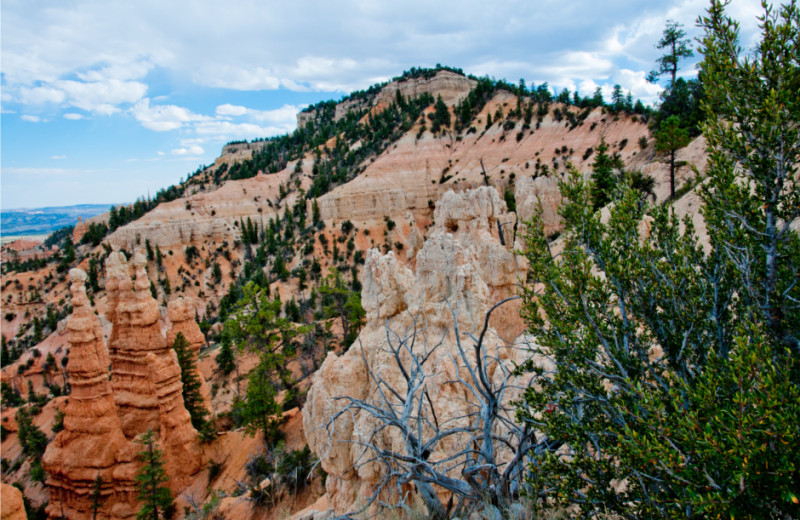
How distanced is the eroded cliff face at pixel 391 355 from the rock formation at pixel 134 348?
10721 mm

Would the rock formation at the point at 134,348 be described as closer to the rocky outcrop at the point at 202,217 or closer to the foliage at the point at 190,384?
the foliage at the point at 190,384

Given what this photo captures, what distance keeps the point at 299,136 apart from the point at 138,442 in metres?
107

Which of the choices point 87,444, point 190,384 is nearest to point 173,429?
point 87,444

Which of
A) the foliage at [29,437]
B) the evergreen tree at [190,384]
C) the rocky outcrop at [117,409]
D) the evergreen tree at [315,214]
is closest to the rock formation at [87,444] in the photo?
the rocky outcrop at [117,409]

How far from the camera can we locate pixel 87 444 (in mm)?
15664

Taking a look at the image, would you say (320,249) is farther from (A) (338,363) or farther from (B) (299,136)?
(B) (299,136)

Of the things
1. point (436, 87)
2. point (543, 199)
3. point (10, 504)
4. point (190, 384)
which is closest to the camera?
point (10, 504)

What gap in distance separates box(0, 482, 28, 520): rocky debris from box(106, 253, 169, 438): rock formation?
6.13m

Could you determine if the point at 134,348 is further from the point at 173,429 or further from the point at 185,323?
the point at 173,429

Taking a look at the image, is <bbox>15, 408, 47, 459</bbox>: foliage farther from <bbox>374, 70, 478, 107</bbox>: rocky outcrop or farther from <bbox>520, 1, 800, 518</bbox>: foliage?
<bbox>374, 70, 478, 107</bbox>: rocky outcrop

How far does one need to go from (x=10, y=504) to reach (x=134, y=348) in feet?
24.8

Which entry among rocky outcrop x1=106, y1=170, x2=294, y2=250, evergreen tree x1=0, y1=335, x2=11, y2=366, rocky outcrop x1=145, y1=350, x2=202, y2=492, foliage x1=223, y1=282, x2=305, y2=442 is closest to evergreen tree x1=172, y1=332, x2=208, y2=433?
rocky outcrop x1=145, y1=350, x2=202, y2=492

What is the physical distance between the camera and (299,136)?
11238 cm

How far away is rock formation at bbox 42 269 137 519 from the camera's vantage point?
608 inches
